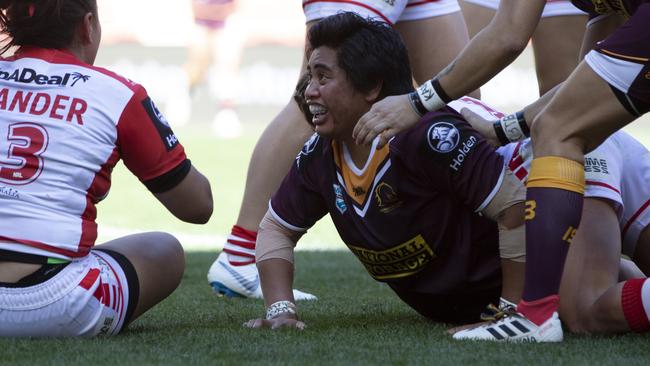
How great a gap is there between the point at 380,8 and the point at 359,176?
1325mm

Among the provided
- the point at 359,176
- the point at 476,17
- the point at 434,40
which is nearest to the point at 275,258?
the point at 359,176

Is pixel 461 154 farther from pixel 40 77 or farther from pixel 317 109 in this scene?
pixel 40 77

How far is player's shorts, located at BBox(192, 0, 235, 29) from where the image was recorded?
1736 cm

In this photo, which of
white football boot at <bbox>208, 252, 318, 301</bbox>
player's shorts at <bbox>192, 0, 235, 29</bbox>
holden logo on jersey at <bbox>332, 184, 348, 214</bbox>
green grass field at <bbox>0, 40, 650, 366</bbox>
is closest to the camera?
green grass field at <bbox>0, 40, 650, 366</bbox>

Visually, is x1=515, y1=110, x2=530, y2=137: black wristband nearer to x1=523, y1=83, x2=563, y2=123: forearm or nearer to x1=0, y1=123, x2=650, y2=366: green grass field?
x1=523, y1=83, x2=563, y2=123: forearm

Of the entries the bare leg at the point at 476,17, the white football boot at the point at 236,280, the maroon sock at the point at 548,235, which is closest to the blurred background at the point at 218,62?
the bare leg at the point at 476,17

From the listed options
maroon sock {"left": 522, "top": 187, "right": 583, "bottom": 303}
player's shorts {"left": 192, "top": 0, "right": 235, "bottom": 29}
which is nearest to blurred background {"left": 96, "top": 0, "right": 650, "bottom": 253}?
player's shorts {"left": 192, "top": 0, "right": 235, "bottom": 29}

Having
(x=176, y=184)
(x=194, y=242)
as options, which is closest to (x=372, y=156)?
(x=176, y=184)

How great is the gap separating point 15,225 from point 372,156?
0.96m

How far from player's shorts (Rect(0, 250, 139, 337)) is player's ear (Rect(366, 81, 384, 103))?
2.79ft

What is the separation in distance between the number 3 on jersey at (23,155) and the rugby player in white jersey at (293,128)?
4.85ft

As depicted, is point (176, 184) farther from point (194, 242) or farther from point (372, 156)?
point (194, 242)

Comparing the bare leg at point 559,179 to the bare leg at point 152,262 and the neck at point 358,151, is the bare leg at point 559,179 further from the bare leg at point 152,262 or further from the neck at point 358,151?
the bare leg at point 152,262

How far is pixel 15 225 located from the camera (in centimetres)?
300
